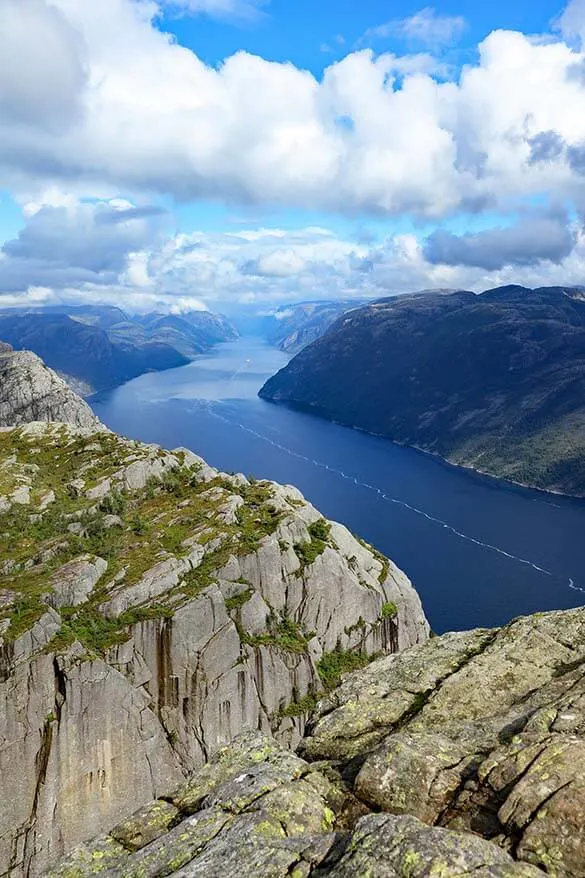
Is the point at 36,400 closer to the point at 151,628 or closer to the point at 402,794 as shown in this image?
the point at 151,628

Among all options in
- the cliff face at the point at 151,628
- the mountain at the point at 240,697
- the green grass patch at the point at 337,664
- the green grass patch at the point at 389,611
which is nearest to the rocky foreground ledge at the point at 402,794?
the mountain at the point at 240,697

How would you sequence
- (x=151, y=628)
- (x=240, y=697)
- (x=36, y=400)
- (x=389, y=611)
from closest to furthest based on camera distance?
(x=151, y=628) < (x=240, y=697) < (x=389, y=611) < (x=36, y=400)

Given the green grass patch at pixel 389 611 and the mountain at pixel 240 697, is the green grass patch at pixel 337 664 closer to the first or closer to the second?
the mountain at pixel 240 697

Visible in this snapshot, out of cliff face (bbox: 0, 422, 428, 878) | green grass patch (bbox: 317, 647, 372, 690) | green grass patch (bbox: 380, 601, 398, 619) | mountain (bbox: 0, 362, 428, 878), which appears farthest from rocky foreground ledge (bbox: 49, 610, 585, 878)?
green grass patch (bbox: 380, 601, 398, 619)

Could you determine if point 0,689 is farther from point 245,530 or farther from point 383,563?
point 383,563

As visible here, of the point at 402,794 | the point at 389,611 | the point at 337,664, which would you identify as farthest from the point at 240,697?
the point at 402,794
